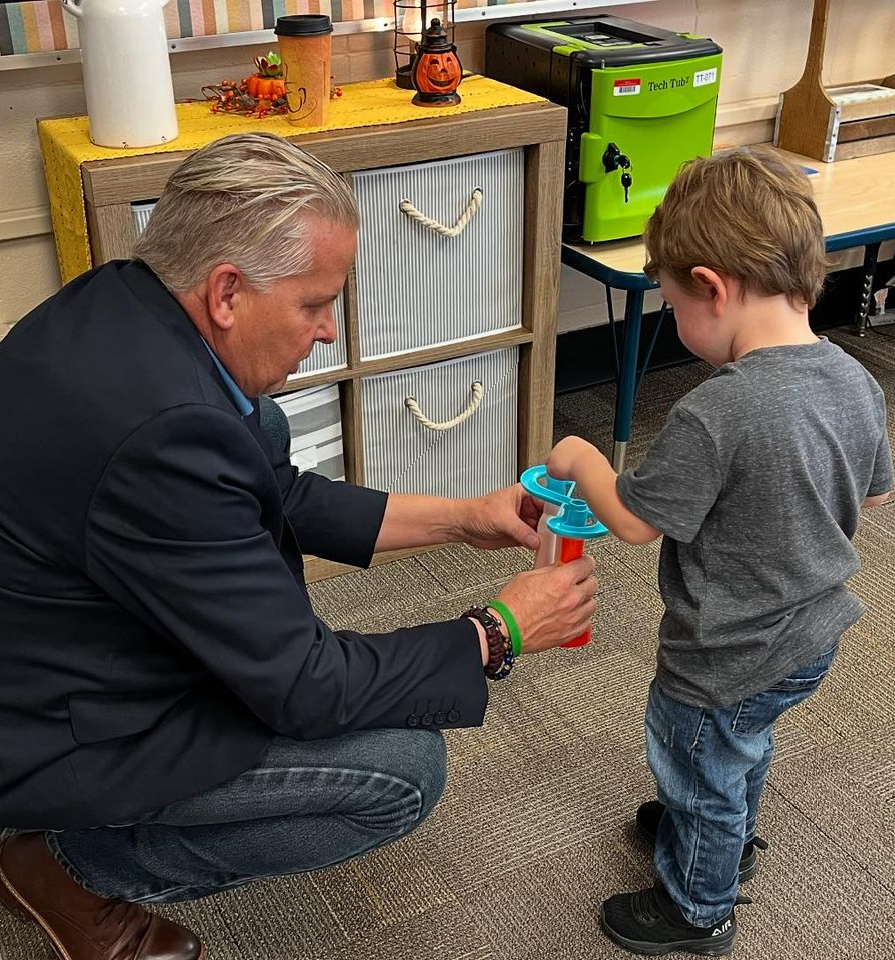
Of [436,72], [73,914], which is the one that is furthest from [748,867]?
[436,72]

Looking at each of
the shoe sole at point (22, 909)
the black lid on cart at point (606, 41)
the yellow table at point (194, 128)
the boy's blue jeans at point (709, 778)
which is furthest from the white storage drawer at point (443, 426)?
the shoe sole at point (22, 909)

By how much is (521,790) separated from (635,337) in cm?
106

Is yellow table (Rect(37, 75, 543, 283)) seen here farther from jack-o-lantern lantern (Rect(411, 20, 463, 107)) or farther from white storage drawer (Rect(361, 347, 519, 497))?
white storage drawer (Rect(361, 347, 519, 497))

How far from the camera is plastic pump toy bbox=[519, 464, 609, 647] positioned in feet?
4.91

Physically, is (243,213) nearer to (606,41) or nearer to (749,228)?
(749,228)

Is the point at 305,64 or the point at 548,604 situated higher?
the point at 305,64

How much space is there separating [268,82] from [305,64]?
15cm

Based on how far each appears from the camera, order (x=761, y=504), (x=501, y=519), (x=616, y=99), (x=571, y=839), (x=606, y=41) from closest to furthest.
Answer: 1. (x=761, y=504)
2. (x=501, y=519)
3. (x=571, y=839)
4. (x=616, y=99)
5. (x=606, y=41)

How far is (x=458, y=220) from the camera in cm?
231

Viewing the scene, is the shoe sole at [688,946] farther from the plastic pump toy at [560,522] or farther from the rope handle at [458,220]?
the rope handle at [458,220]

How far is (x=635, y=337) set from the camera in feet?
8.25

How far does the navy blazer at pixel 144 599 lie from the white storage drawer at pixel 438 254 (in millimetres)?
962

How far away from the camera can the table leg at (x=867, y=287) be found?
3.51 metres

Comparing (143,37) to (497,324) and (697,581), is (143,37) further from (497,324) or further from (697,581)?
(697,581)
